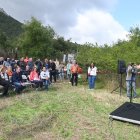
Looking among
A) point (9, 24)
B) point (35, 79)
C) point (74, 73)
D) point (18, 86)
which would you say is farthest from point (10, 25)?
point (18, 86)

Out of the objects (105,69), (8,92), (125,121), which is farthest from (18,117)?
(105,69)

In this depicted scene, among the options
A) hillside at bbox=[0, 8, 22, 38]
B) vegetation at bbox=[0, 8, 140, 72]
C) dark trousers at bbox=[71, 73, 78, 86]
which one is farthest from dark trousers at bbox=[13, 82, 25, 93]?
hillside at bbox=[0, 8, 22, 38]

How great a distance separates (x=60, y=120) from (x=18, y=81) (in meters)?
6.32

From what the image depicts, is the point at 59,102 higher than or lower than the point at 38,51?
lower

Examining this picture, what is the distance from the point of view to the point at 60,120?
1020 cm

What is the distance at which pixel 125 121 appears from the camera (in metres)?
10.6

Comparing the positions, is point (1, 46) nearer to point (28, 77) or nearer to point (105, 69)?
point (105, 69)

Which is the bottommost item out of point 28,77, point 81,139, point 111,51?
point 81,139

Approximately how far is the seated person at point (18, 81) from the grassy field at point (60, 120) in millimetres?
2082

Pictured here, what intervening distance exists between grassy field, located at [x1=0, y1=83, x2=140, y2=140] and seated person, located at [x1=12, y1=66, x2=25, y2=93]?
208 cm

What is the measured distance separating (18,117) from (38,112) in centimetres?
73

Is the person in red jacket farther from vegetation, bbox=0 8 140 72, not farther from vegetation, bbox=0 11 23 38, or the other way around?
vegetation, bbox=0 11 23 38

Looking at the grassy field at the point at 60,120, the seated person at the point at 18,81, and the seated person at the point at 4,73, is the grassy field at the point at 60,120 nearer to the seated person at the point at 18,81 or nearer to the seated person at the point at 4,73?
the seated person at the point at 18,81

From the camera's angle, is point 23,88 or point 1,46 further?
point 1,46
